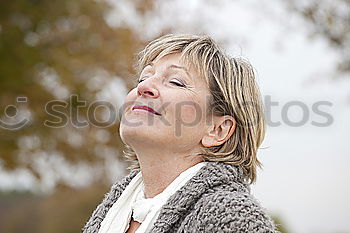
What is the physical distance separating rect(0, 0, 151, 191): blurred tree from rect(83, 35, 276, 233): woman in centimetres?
687

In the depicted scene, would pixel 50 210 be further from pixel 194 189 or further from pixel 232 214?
pixel 232 214

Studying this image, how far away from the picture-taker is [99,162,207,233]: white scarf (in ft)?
6.13

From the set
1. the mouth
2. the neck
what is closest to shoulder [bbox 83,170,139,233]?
the neck

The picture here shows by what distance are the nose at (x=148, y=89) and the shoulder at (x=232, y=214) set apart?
362mm

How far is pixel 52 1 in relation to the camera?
28.9 ft

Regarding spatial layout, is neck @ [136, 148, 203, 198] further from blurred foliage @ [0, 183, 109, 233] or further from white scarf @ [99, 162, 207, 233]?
blurred foliage @ [0, 183, 109, 233]

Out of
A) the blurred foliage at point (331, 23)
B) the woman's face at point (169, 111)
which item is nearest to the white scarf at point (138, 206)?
the woman's face at point (169, 111)

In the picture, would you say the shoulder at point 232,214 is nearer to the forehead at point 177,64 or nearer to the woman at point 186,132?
the woman at point 186,132

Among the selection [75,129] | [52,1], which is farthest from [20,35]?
[75,129]

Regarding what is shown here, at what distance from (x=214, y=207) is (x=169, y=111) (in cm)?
33

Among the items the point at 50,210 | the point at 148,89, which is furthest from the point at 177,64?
the point at 50,210

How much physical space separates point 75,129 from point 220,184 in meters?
7.58

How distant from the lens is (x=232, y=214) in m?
1.71

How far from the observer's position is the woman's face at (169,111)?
6.24 ft
